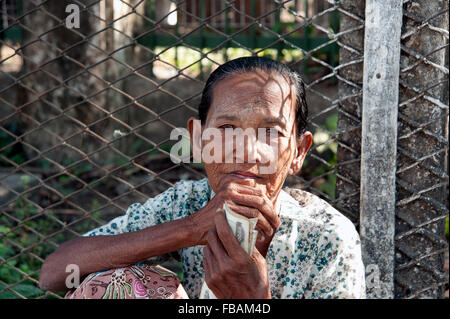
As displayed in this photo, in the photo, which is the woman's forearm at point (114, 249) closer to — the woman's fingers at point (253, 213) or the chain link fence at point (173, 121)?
the woman's fingers at point (253, 213)

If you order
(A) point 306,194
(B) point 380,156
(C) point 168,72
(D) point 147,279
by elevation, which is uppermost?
(C) point 168,72

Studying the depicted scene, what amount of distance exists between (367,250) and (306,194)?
1.45 feet

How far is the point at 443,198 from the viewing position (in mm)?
2529

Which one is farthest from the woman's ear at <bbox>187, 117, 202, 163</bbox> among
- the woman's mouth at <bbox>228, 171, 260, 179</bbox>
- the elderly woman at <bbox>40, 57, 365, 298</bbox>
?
the woman's mouth at <bbox>228, 171, 260, 179</bbox>

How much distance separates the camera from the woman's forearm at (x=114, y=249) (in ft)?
6.70

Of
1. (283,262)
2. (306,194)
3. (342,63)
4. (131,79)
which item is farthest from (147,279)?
(131,79)

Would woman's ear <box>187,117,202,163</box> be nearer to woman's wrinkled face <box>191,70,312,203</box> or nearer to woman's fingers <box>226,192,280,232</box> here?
woman's wrinkled face <box>191,70,312,203</box>

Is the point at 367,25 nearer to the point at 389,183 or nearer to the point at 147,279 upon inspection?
the point at 389,183

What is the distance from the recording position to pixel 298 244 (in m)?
2.17

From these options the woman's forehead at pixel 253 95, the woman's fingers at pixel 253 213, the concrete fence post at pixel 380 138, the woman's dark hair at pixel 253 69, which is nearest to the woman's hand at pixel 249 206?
the woman's fingers at pixel 253 213

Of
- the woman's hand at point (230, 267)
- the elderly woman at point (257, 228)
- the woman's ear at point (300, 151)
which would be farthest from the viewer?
the woman's ear at point (300, 151)

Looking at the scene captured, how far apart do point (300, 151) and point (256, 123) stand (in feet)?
1.01

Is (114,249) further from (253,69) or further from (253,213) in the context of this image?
(253,69)

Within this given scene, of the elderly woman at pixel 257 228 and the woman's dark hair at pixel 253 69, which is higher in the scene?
the woman's dark hair at pixel 253 69
